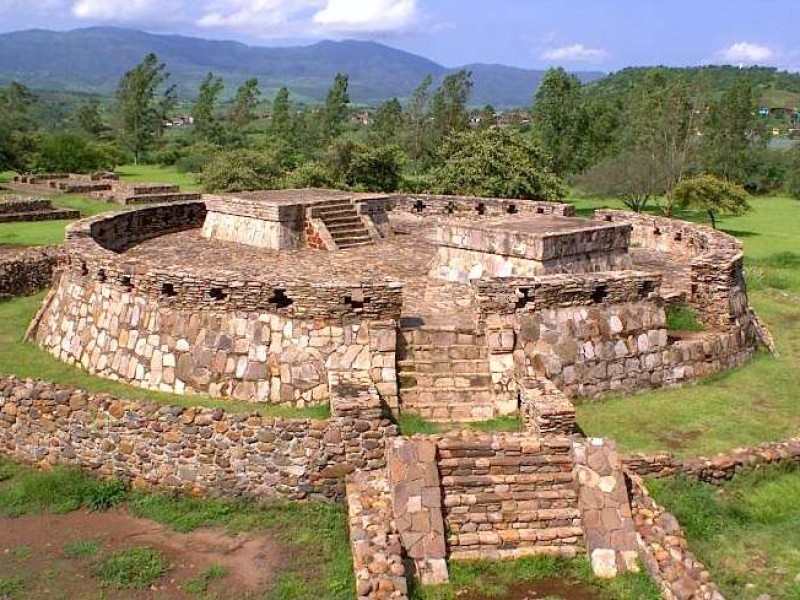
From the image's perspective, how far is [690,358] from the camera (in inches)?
491

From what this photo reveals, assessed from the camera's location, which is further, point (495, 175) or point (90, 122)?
point (90, 122)

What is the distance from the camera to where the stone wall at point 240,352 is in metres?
10.9

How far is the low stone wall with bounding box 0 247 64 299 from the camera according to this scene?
17.4 metres

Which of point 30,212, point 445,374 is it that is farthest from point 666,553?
point 30,212

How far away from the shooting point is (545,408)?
966cm

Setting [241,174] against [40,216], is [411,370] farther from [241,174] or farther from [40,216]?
[241,174]

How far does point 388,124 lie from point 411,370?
195 ft

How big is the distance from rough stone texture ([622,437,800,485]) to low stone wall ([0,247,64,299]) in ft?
40.8

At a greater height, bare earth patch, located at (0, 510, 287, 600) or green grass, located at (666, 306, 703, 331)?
green grass, located at (666, 306, 703, 331)

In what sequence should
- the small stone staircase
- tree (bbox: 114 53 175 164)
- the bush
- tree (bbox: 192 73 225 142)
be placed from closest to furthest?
the small stone staircase
the bush
tree (bbox: 192 73 225 142)
tree (bbox: 114 53 175 164)

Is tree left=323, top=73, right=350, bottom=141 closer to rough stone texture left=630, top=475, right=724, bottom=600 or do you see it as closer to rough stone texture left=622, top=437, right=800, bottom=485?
rough stone texture left=622, top=437, right=800, bottom=485

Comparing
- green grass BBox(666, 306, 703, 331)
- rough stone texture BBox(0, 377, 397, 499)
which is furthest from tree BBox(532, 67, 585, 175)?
rough stone texture BBox(0, 377, 397, 499)

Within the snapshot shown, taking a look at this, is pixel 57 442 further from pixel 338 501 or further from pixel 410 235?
pixel 410 235

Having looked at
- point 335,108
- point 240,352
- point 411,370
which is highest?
point 335,108
